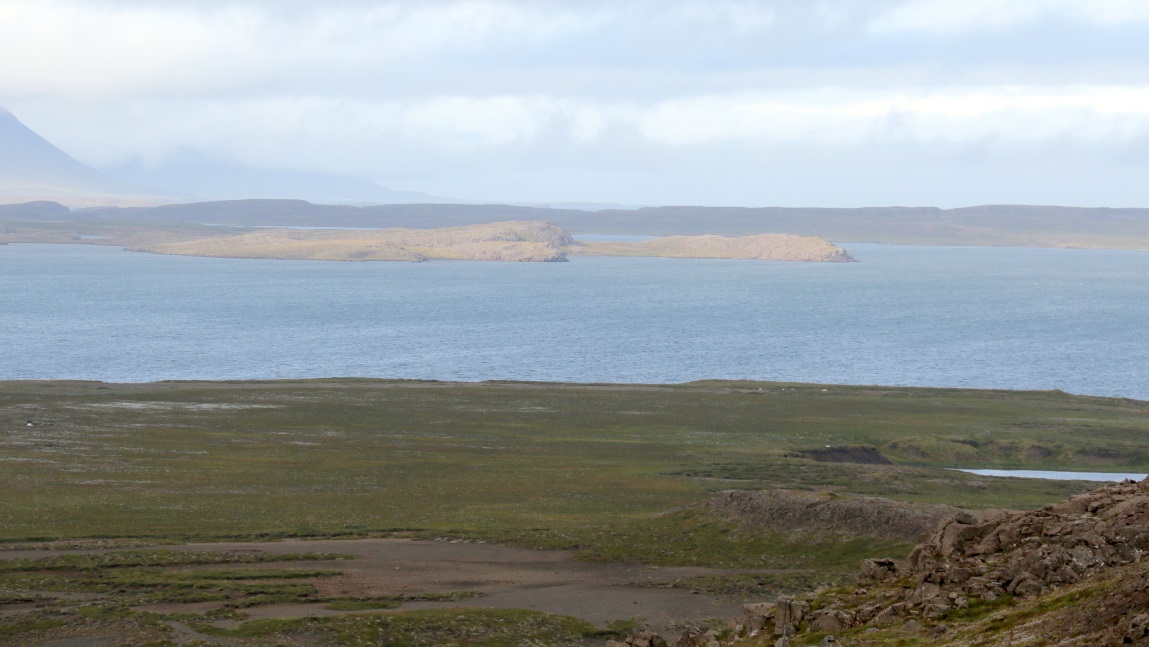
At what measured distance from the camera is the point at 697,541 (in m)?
38.1

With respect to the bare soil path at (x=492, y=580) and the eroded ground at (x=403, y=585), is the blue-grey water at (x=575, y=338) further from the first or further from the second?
the eroded ground at (x=403, y=585)

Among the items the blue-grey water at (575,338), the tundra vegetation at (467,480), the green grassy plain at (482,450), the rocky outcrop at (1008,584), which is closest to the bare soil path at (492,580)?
the tundra vegetation at (467,480)

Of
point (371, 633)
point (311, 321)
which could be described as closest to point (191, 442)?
point (371, 633)

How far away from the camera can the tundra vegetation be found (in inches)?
1197

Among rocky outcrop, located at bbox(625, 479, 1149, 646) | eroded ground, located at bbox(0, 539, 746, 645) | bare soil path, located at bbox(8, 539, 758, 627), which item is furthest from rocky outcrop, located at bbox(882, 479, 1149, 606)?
bare soil path, located at bbox(8, 539, 758, 627)

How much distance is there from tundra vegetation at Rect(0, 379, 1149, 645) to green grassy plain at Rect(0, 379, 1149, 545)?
0.20 m

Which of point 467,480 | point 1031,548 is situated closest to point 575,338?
point 467,480

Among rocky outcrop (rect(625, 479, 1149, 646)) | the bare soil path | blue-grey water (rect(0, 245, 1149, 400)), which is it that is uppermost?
rocky outcrop (rect(625, 479, 1149, 646))

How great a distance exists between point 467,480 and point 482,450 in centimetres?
873

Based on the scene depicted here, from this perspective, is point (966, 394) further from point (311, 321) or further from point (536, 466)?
point (311, 321)

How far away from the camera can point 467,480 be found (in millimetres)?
51250

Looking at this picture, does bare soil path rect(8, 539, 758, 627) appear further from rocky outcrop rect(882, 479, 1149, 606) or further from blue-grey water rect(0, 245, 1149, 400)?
blue-grey water rect(0, 245, 1149, 400)

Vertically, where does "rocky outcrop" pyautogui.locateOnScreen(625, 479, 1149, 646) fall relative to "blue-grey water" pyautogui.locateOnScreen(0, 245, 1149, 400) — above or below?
above

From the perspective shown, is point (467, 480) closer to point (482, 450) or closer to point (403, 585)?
point (482, 450)
